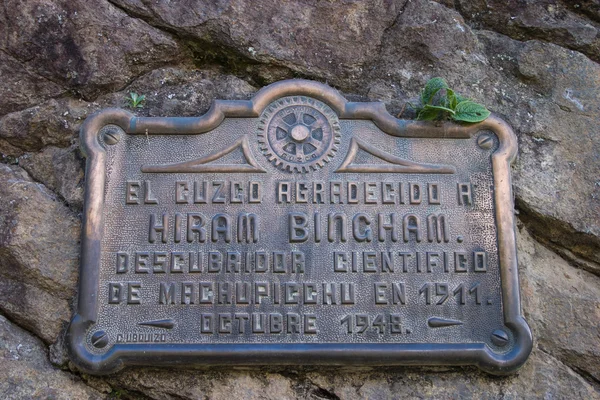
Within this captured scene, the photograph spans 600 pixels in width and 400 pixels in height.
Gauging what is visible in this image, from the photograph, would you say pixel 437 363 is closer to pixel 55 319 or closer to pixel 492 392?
pixel 492 392

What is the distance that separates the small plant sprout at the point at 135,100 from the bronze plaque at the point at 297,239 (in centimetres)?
11

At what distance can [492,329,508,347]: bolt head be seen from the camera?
2350mm

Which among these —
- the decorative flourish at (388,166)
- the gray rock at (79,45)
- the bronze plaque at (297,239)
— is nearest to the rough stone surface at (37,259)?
the bronze plaque at (297,239)

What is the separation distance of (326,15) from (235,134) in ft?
2.21

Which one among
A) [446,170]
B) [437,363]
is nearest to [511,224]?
[446,170]

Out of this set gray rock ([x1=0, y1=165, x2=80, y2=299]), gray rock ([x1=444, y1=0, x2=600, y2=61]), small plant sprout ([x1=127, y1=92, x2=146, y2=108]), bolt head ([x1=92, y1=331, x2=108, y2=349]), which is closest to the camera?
bolt head ([x1=92, y1=331, x2=108, y2=349])

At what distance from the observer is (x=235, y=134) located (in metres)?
2.57

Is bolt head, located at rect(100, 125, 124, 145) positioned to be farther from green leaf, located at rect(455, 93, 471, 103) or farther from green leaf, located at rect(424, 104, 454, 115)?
green leaf, located at rect(455, 93, 471, 103)

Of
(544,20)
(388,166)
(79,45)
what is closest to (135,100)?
(79,45)

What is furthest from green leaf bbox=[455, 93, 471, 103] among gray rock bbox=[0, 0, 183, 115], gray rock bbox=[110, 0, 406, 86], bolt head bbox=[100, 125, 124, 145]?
bolt head bbox=[100, 125, 124, 145]

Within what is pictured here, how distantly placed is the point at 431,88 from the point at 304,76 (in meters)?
0.52

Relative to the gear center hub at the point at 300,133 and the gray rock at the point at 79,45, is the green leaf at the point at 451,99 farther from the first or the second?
the gray rock at the point at 79,45

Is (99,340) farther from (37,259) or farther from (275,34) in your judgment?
(275,34)

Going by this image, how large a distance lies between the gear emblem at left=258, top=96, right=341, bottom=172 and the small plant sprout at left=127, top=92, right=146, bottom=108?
50 cm
